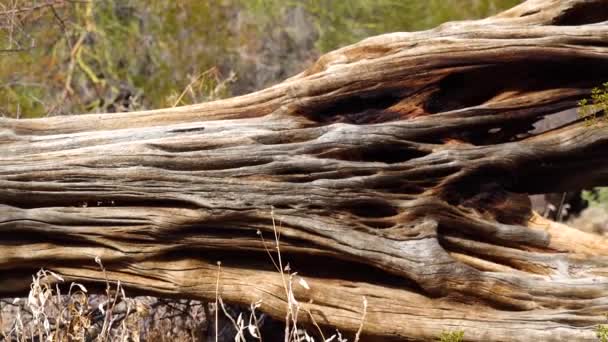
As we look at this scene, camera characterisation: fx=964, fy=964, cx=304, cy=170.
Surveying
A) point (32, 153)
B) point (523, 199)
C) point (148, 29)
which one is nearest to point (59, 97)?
point (148, 29)

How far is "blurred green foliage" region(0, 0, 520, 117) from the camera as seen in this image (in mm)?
12156

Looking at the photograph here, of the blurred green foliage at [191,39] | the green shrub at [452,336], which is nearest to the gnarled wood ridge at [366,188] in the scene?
the green shrub at [452,336]

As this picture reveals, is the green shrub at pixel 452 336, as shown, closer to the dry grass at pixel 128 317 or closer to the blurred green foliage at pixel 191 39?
the dry grass at pixel 128 317

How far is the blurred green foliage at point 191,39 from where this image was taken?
12156 millimetres

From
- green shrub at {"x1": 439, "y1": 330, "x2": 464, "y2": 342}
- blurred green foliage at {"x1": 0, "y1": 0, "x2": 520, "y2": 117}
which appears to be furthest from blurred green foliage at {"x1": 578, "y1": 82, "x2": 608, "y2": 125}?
blurred green foliage at {"x1": 0, "y1": 0, "x2": 520, "y2": 117}

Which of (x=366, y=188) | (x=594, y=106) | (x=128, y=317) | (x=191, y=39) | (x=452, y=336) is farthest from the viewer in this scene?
(x=191, y=39)

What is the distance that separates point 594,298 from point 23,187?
2618 mm

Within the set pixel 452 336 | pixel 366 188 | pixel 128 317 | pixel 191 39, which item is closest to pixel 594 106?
pixel 366 188

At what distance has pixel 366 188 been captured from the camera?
14.6ft

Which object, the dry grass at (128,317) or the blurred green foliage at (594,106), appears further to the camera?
the blurred green foliage at (594,106)

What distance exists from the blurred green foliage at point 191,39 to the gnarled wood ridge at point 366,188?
7290mm

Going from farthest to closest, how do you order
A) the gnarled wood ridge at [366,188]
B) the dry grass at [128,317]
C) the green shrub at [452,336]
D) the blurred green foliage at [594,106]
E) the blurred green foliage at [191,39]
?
the blurred green foliage at [191,39] → the blurred green foliage at [594,106] → the gnarled wood ridge at [366,188] → the green shrub at [452,336] → the dry grass at [128,317]

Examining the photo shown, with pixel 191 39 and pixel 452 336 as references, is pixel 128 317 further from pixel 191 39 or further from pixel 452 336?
pixel 191 39

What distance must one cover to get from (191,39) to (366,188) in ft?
29.8
